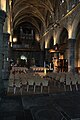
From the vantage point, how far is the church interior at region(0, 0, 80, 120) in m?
6.01

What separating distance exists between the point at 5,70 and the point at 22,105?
33.9ft

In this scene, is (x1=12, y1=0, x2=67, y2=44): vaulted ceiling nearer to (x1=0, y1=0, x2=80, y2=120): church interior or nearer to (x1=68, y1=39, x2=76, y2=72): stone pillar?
(x1=0, y1=0, x2=80, y2=120): church interior

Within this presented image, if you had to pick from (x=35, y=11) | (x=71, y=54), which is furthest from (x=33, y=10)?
(x=71, y=54)

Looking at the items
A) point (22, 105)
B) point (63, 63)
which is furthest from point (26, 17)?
point (22, 105)

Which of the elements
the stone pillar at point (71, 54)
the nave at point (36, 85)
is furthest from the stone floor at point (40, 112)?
the stone pillar at point (71, 54)

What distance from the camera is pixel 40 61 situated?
3947 centimetres

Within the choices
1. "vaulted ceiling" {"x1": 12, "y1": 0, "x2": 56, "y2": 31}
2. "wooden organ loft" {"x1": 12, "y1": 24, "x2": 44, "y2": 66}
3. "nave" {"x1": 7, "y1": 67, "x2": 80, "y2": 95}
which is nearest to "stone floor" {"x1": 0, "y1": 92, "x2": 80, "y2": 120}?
"nave" {"x1": 7, "y1": 67, "x2": 80, "y2": 95}

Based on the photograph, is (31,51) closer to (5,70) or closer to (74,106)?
(5,70)

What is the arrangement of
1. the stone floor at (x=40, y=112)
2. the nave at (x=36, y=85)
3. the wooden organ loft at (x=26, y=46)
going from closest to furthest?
the stone floor at (x=40, y=112) < the nave at (x=36, y=85) < the wooden organ loft at (x=26, y=46)

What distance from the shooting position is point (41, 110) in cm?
565

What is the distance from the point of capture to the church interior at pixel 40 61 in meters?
6.01

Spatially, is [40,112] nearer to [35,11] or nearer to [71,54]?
[71,54]

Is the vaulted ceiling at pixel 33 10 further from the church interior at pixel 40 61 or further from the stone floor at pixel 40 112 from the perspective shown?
the stone floor at pixel 40 112

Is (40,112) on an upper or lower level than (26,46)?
lower
